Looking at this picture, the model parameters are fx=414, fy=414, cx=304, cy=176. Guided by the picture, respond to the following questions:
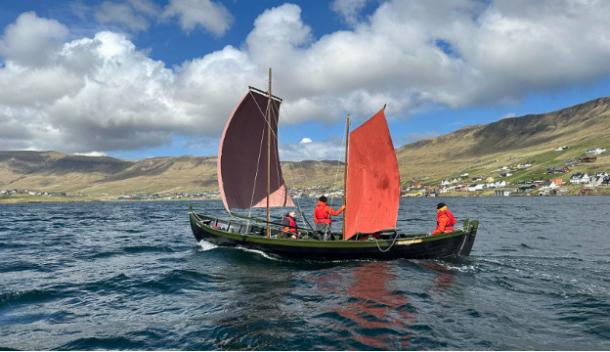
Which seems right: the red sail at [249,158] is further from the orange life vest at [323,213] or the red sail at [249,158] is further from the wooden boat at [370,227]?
the orange life vest at [323,213]

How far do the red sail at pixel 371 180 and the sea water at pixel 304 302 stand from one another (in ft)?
8.87

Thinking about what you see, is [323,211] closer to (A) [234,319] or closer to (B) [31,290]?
(A) [234,319]

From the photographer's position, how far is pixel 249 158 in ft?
107

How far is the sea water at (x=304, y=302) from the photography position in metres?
12.6

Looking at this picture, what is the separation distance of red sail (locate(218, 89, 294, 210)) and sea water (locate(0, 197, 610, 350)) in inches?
221

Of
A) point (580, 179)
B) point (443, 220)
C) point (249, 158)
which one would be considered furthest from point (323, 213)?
point (580, 179)

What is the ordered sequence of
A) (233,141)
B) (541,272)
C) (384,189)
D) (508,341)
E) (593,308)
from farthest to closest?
(233,141) < (384,189) < (541,272) < (593,308) < (508,341)

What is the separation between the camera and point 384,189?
84.8 feet

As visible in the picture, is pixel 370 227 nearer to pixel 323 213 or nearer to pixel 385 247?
pixel 385 247

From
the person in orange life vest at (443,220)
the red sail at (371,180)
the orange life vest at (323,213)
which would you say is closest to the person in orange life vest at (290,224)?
the orange life vest at (323,213)

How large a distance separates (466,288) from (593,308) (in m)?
4.80

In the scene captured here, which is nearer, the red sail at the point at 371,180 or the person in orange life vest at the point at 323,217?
the red sail at the point at 371,180

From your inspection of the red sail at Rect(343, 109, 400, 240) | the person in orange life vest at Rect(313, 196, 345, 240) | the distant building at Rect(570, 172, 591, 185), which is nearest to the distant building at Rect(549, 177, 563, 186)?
the distant building at Rect(570, 172, 591, 185)

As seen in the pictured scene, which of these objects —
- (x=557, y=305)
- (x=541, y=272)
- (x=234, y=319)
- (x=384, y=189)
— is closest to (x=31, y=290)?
(x=234, y=319)
